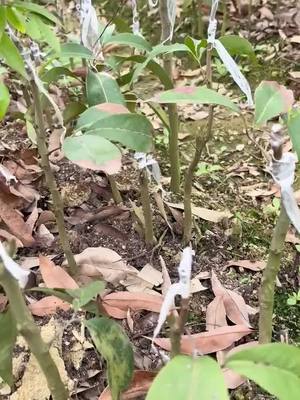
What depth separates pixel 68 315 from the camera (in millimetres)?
1180

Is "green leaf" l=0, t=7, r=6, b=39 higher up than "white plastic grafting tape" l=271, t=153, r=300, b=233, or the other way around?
"green leaf" l=0, t=7, r=6, b=39

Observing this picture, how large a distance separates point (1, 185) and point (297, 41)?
1300 mm

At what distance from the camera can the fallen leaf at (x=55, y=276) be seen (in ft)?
3.88

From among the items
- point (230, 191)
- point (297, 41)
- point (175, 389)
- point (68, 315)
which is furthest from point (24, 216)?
point (297, 41)

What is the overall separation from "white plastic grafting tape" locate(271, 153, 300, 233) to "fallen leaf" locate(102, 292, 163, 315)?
39cm

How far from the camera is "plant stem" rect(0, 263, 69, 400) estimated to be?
2.53 feet

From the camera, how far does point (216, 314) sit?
1203 mm

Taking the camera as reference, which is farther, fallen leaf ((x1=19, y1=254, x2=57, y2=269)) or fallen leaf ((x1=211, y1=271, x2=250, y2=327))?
fallen leaf ((x1=19, y1=254, x2=57, y2=269))

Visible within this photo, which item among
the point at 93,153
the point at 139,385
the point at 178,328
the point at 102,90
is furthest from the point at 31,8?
the point at 139,385

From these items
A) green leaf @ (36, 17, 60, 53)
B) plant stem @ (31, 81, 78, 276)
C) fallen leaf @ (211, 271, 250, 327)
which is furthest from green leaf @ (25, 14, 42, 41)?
fallen leaf @ (211, 271, 250, 327)

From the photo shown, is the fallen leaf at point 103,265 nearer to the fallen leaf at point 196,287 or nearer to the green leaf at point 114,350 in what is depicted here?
the fallen leaf at point 196,287

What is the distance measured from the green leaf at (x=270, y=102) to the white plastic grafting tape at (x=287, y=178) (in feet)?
0.38

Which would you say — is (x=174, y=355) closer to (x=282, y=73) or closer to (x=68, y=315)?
(x=68, y=315)

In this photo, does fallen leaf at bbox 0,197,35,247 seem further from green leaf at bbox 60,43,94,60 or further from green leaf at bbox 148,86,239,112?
green leaf at bbox 148,86,239,112
